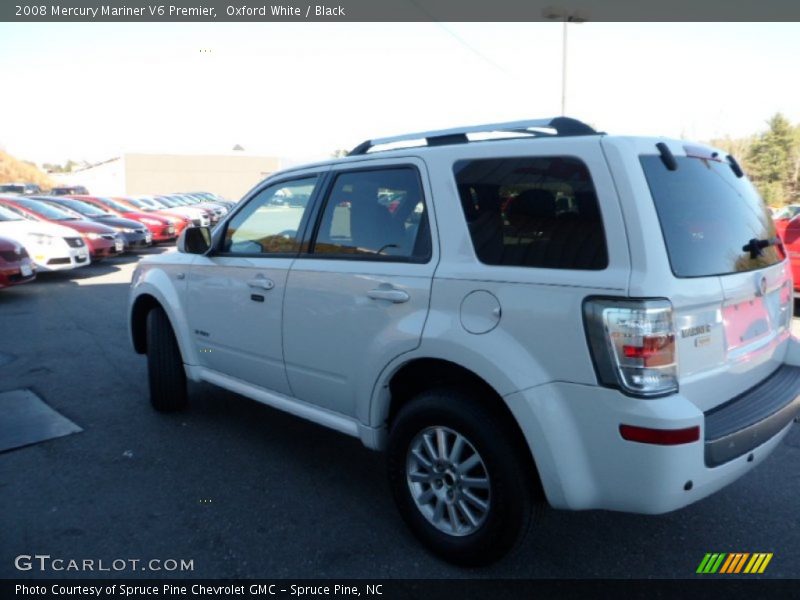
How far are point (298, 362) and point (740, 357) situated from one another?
7.35 feet

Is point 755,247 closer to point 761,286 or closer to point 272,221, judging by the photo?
point 761,286

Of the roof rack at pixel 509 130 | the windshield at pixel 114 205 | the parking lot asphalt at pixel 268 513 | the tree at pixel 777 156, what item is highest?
the tree at pixel 777 156

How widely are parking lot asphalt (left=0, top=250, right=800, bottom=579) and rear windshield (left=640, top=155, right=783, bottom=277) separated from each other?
4.59 feet

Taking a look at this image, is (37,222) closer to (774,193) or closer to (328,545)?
(328,545)

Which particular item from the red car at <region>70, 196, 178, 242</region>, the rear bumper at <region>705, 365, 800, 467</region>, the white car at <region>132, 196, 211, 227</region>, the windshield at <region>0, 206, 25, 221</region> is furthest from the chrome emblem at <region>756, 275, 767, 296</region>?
the white car at <region>132, 196, 211, 227</region>

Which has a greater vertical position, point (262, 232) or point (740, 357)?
point (262, 232)

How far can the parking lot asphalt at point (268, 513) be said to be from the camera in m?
2.92

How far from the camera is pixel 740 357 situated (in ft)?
8.79

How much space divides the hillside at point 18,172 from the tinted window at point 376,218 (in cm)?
6844

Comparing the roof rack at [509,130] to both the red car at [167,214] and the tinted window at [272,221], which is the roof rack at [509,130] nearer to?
the tinted window at [272,221]

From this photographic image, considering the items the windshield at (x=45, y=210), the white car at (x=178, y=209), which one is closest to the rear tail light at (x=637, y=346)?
the windshield at (x=45, y=210)

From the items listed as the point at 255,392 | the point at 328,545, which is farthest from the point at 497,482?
the point at 255,392

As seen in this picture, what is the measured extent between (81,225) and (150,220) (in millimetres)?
4870

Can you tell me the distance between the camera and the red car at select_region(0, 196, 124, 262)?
42.7 feet
